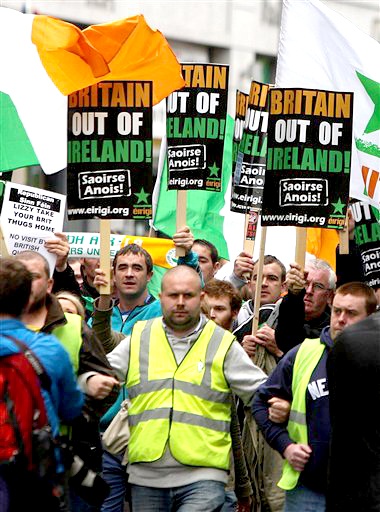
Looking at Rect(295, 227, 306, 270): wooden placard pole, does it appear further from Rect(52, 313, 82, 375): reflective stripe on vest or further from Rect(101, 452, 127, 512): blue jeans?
Rect(52, 313, 82, 375): reflective stripe on vest

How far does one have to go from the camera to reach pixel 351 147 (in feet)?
30.0

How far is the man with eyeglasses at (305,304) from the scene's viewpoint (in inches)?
327

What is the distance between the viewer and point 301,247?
8828 mm

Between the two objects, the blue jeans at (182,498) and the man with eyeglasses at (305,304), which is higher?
the man with eyeglasses at (305,304)

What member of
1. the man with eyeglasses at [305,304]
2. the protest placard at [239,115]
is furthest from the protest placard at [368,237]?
the protest placard at [239,115]

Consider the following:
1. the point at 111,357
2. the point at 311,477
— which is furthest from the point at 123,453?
the point at 311,477

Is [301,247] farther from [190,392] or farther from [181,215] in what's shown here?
[190,392]

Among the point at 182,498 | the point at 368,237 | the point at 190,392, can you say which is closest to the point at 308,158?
the point at 368,237

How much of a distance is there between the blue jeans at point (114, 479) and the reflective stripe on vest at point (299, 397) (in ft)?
4.46

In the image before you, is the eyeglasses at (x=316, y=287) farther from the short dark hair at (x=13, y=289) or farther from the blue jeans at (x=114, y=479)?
the short dark hair at (x=13, y=289)

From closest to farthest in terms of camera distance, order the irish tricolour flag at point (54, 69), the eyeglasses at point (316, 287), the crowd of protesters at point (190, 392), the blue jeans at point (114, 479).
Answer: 1. the crowd of protesters at point (190, 392)
2. the blue jeans at point (114, 479)
3. the eyeglasses at point (316, 287)
4. the irish tricolour flag at point (54, 69)

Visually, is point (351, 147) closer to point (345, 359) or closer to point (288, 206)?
point (288, 206)

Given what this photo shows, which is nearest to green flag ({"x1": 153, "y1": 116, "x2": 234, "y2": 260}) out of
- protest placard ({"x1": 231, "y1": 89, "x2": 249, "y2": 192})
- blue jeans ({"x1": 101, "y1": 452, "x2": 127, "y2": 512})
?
protest placard ({"x1": 231, "y1": 89, "x2": 249, "y2": 192})

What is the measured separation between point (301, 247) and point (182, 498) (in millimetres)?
2103
